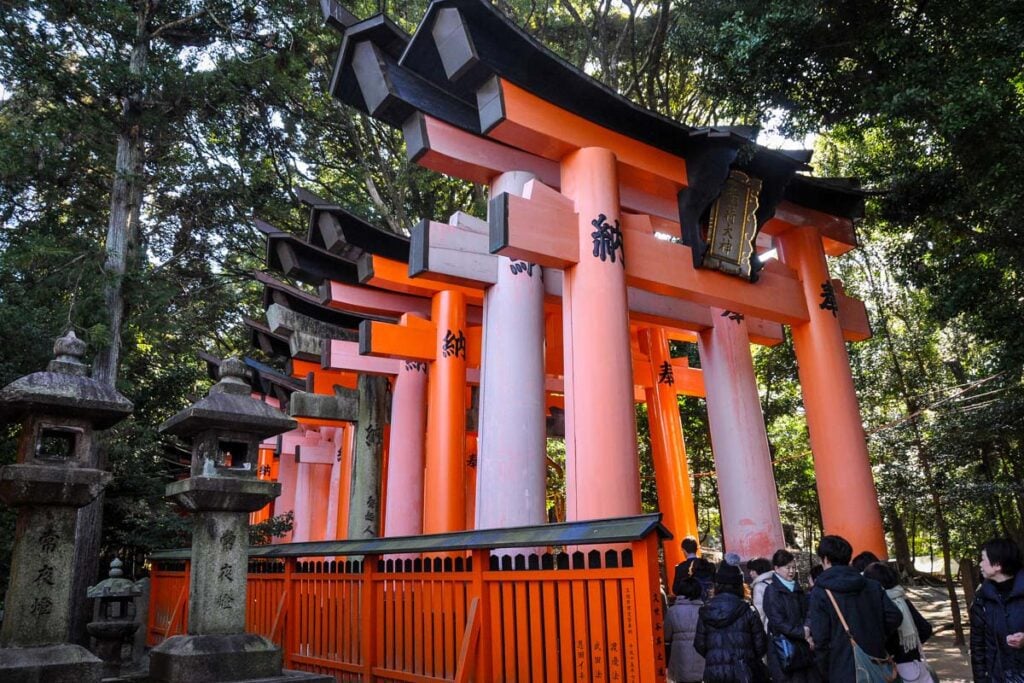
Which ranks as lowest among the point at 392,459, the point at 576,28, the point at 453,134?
the point at 392,459

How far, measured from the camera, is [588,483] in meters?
5.86

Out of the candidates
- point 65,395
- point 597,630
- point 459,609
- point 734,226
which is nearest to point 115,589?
point 65,395

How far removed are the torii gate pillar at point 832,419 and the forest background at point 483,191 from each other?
1.65 m

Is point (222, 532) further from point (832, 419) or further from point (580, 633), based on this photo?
point (832, 419)

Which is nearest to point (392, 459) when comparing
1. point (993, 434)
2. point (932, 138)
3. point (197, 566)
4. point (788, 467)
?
point (197, 566)

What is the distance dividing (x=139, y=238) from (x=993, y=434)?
55.4 feet

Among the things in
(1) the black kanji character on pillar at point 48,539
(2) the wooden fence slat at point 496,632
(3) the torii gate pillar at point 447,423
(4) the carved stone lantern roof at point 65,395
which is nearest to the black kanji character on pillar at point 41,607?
(1) the black kanji character on pillar at point 48,539

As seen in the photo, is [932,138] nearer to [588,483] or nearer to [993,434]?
[993,434]

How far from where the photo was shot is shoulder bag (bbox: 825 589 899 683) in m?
3.86

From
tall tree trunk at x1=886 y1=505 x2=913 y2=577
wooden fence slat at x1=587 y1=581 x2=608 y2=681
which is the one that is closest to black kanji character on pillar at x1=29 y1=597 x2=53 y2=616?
wooden fence slat at x1=587 y1=581 x2=608 y2=681

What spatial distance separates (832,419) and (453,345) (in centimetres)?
522

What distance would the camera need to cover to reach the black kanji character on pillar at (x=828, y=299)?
8.84 meters

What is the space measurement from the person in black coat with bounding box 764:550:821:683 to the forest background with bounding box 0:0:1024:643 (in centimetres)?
499

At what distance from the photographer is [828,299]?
8891mm
